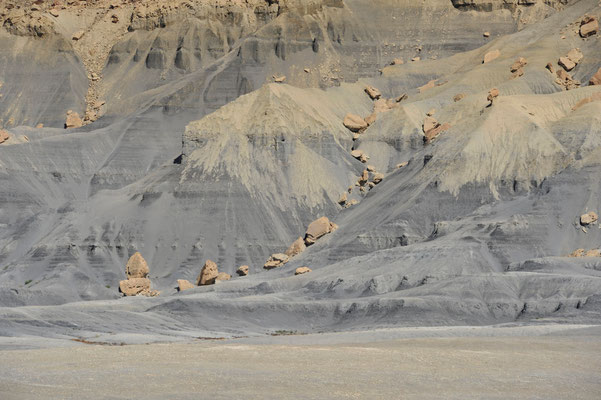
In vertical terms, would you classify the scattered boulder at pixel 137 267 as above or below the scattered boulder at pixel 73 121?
below

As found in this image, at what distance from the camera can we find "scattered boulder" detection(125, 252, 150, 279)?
115 m

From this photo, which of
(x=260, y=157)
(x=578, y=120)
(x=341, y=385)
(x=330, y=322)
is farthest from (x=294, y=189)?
(x=341, y=385)

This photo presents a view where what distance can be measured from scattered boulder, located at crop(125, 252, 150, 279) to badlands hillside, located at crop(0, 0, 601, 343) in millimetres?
245

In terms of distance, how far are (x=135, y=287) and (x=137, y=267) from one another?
153 inches

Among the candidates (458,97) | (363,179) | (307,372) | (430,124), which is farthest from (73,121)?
(307,372)

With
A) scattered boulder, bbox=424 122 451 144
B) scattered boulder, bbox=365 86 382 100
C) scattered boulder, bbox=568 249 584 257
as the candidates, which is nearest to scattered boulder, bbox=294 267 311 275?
scattered boulder, bbox=568 249 584 257

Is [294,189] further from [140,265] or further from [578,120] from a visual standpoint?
[578,120]

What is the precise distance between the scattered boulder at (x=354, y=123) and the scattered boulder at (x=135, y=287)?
31947 millimetres

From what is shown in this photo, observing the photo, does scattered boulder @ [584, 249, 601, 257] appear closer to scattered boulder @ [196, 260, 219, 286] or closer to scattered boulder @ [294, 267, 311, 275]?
scattered boulder @ [294, 267, 311, 275]

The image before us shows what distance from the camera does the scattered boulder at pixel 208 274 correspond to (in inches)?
4395

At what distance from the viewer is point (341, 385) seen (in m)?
45.6

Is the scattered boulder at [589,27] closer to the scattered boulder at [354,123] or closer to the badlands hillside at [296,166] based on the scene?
the badlands hillside at [296,166]

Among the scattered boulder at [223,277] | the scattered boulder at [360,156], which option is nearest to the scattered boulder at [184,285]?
the scattered boulder at [223,277]

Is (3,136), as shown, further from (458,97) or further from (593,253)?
(593,253)
